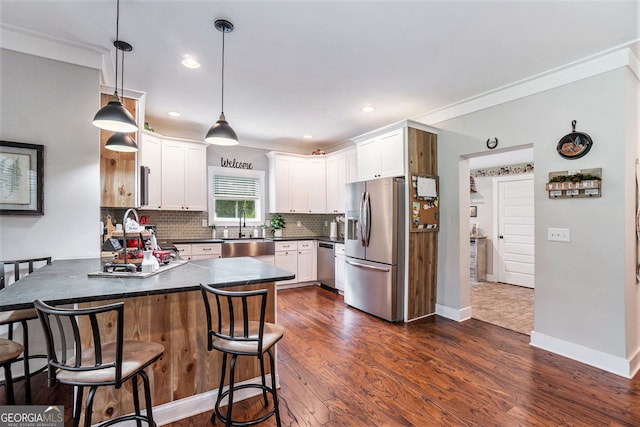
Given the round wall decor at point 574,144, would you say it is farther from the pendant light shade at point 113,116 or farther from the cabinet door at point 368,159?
the pendant light shade at point 113,116

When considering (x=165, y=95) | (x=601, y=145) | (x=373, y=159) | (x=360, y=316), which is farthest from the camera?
(x=373, y=159)

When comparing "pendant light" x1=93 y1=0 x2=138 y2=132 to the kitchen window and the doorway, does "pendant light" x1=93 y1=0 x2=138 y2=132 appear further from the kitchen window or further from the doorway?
the doorway

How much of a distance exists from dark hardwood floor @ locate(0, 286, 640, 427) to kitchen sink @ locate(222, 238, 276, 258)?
6.06ft

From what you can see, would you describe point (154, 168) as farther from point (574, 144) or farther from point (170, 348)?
point (574, 144)

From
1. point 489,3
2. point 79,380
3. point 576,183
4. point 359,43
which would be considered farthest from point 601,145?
point 79,380

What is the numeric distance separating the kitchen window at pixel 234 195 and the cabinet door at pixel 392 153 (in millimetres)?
2542

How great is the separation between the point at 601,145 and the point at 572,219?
68 cm

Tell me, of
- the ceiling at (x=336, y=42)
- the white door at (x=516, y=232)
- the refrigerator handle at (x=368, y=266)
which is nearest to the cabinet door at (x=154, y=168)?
the ceiling at (x=336, y=42)

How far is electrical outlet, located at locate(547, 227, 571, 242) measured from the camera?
2842 millimetres

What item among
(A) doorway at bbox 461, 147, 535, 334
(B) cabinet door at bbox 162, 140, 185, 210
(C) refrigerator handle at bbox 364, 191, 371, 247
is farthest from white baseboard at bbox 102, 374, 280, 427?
(A) doorway at bbox 461, 147, 535, 334

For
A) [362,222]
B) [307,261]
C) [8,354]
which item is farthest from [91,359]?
[307,261]

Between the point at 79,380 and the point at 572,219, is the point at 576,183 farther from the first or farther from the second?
the point at 79,380

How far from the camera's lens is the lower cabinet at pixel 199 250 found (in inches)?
176

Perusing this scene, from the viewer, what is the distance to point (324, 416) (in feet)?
6.52
